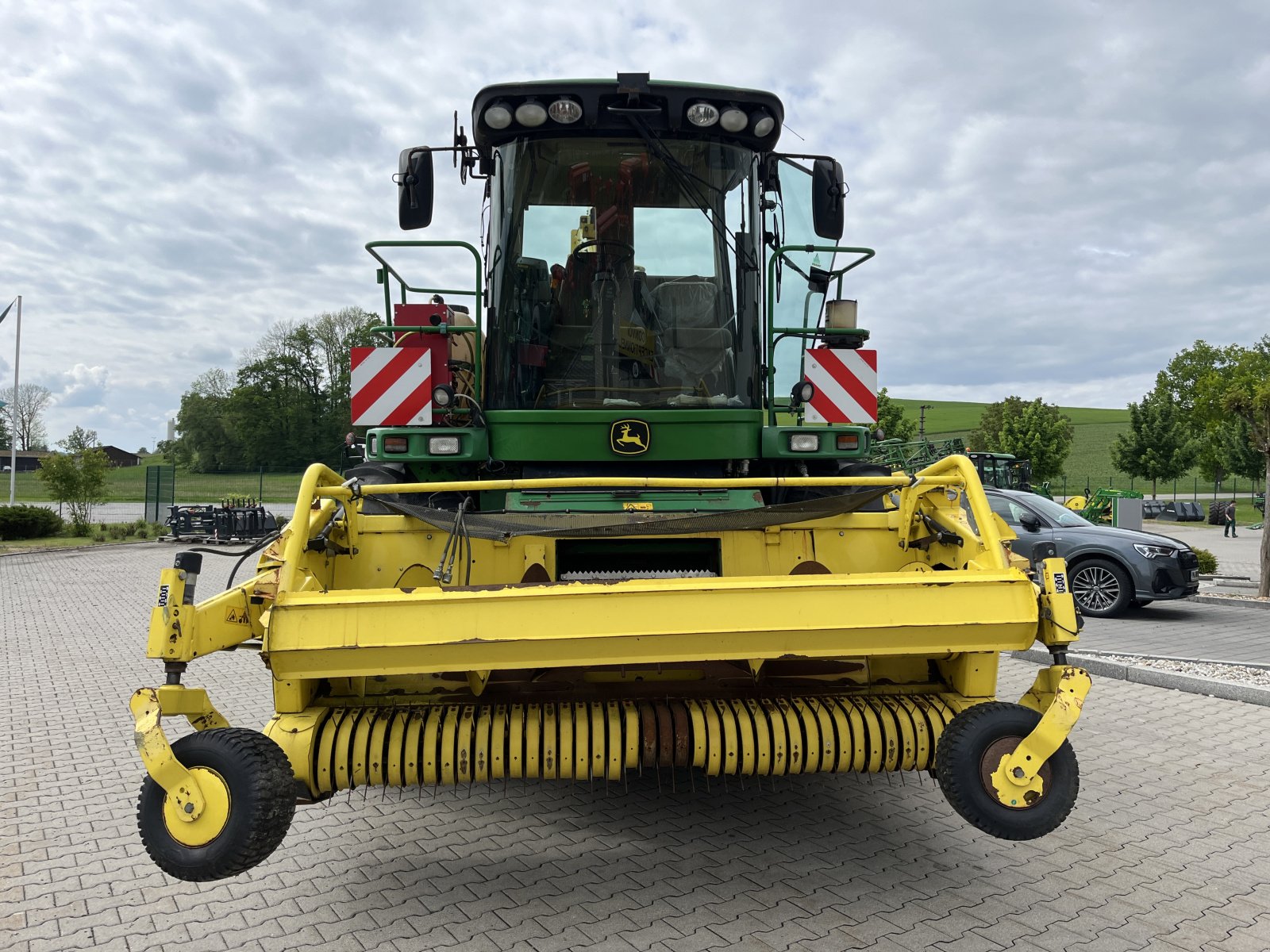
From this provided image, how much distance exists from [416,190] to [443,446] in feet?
4.43

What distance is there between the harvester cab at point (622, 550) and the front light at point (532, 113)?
2 centimetres

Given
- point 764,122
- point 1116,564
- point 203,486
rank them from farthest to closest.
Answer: point 203,486 → point 1116,564 → point 764,122

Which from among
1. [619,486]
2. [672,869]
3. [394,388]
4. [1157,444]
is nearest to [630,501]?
[619,486]

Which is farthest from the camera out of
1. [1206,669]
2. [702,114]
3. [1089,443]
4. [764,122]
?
[1089,443]

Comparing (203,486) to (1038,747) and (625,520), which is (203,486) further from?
(1038,747)

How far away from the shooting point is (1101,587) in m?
10.8

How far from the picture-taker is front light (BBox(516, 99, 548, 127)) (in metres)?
4.41

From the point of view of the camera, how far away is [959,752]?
9.16ft

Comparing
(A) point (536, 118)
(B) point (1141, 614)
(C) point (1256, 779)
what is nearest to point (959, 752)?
(C) point (1256, 779)

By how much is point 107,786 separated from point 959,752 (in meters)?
4.19

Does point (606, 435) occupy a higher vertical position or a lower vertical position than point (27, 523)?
higher

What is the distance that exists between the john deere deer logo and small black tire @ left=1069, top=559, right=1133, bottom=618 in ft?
27.4

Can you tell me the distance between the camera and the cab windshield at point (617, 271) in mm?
4523

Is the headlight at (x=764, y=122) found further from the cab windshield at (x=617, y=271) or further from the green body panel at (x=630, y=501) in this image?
the green body panel at (x=630, y=501)
